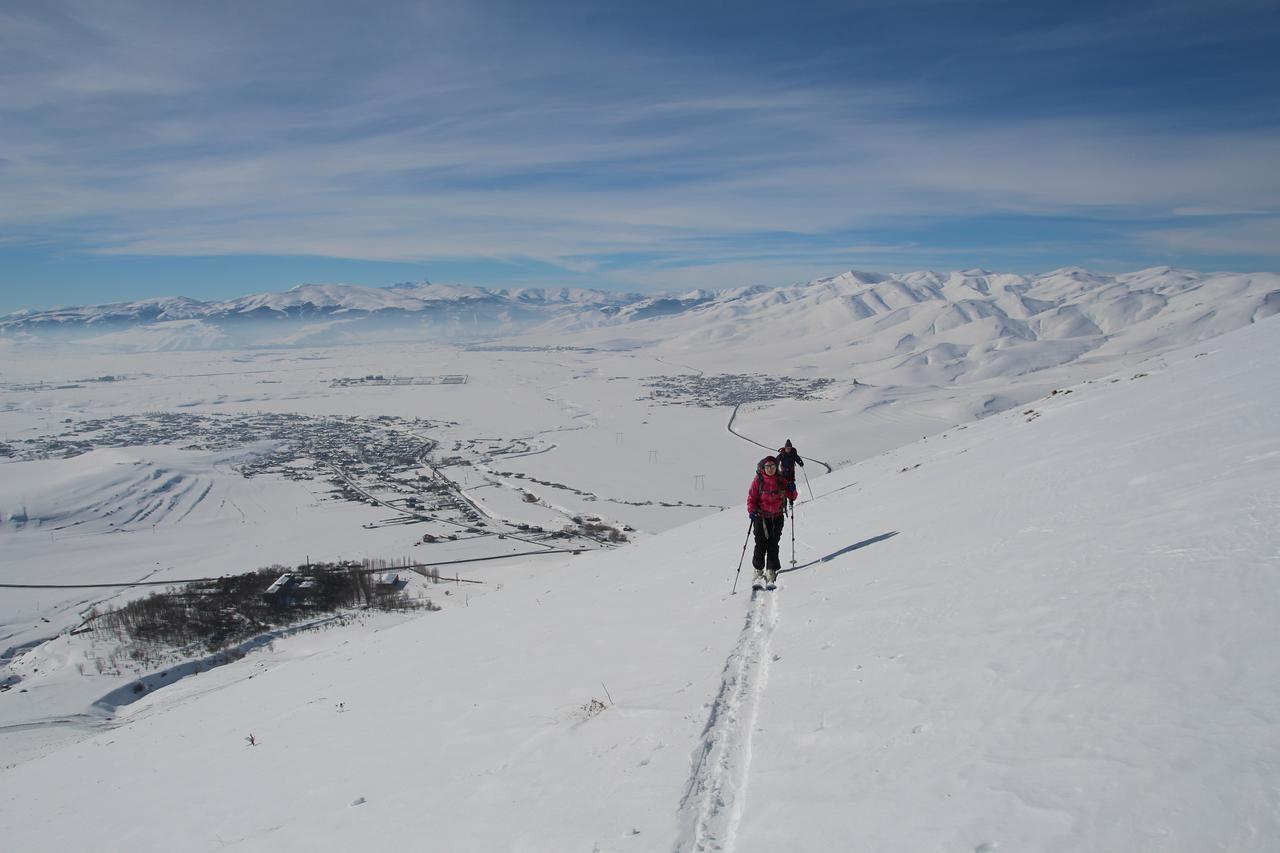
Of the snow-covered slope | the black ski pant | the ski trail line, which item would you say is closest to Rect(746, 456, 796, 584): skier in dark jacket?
the black ski pant

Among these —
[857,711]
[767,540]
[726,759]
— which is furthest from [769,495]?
[726,759]

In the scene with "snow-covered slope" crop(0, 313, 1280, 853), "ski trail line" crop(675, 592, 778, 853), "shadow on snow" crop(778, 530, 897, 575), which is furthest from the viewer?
"shadow on snow" crop(778, 530, 897, 575)

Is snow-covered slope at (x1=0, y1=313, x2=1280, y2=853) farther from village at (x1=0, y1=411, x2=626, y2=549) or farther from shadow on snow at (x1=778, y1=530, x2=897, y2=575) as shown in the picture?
village at (x1=0, y1=411, x2=626, y2=549)

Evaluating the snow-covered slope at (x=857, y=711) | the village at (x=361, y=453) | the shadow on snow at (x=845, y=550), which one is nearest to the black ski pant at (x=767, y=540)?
the snow-covered slope at (x=857, y=711)

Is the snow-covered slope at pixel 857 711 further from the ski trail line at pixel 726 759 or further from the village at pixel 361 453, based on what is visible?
the village at pixel 361 453

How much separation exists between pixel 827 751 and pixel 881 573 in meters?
4.41

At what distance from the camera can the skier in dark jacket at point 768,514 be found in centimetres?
1043

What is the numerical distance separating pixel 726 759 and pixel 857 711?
1.08 meters

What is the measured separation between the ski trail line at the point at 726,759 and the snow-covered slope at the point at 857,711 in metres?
0.03

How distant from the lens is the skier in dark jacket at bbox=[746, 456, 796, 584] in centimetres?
1043

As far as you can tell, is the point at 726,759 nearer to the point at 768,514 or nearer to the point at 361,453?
the point at 768,514

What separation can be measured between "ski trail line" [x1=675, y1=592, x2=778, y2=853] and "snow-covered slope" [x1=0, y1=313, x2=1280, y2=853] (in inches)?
1.1

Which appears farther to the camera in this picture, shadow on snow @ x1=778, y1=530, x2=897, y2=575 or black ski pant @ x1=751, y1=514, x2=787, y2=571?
shadow on snow @ x1=778, y1=530, x2=897, y2=575

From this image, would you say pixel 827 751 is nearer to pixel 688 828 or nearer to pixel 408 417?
pixel 688 828
